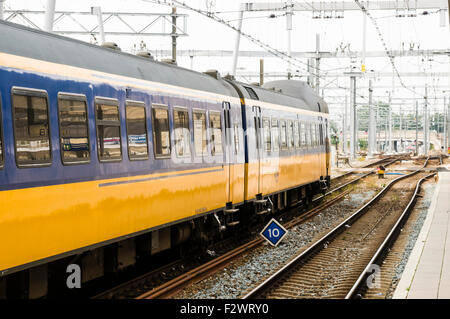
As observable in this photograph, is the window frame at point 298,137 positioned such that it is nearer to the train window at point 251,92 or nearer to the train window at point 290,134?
the train window at point 290,134

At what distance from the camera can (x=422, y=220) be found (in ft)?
68.6

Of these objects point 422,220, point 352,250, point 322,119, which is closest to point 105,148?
point 352,250

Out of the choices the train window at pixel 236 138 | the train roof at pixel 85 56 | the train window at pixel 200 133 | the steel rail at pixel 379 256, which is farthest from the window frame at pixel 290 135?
the train window at pixel 200 133

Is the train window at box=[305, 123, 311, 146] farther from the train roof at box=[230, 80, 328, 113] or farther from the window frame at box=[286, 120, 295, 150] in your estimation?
the window frame at box=[286, 120, 295, 150]

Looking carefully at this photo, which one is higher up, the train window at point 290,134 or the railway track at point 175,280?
the train window at point 290,134

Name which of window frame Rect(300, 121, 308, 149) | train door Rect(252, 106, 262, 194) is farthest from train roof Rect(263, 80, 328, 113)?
train door Rect(252, 106, 262, 194)

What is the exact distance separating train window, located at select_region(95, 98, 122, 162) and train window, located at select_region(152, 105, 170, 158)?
129 cm

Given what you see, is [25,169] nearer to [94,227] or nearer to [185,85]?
[94,227]

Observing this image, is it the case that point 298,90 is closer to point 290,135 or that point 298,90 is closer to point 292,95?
point 292,95

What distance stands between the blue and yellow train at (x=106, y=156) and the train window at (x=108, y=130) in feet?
0.08

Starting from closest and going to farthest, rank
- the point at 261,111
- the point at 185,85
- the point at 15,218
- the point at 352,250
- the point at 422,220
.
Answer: the point at 15,218
the point at 185,85
the point at 352,250
the point at 261,111
the point at 422,220

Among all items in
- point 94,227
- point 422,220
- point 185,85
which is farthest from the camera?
point 422,220

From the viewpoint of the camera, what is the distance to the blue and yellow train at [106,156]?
7656mm
